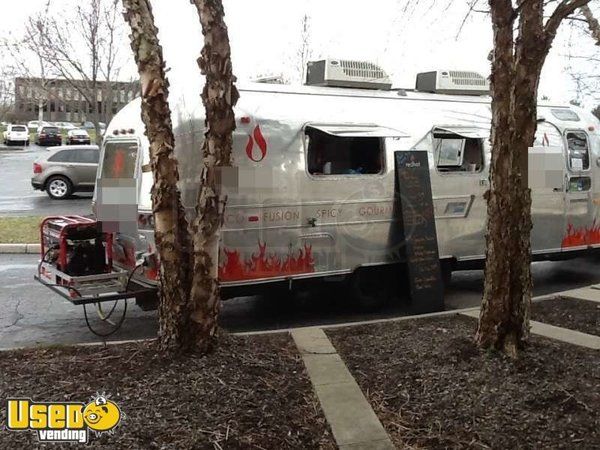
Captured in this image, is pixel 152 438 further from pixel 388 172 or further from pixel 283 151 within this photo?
pixel 388 172

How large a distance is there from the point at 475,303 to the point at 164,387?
16.7 ft

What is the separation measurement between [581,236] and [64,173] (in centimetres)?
1516

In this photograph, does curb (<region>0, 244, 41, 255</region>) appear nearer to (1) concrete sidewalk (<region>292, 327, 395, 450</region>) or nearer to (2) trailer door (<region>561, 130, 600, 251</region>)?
(1) concrete sidewalk (<region>292, 327, 395, 450</region>)

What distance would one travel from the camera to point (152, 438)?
3.52m

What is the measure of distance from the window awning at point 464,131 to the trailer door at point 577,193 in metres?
1.72

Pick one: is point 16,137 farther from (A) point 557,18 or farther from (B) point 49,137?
(A) point 557,18

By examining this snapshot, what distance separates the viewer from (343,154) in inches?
288

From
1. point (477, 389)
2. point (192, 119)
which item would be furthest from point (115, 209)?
point (477, 389)

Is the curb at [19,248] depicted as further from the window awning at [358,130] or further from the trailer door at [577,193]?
the trailer door at [577,193]

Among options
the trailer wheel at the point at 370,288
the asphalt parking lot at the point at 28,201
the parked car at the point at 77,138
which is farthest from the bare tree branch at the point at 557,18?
A: the parked car at the point at 77,138

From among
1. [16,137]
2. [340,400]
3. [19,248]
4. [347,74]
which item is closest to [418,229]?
[347,74]

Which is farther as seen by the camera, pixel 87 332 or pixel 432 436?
pixel 87 332

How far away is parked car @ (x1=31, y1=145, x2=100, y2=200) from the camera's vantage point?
18.8 metres

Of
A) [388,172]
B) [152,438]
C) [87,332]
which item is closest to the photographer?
[152,438]
